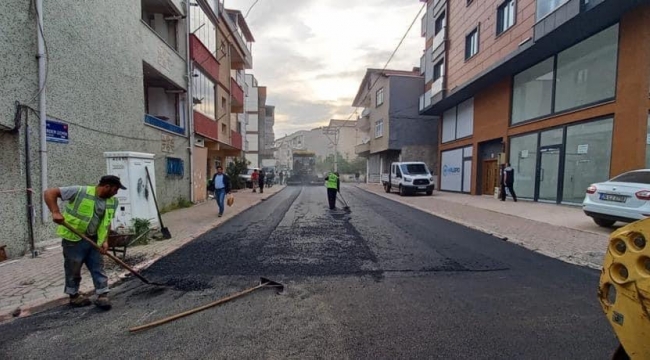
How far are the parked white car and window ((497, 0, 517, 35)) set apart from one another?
410 inches

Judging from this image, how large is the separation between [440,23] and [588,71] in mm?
15176

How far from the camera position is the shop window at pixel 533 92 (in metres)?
14.9

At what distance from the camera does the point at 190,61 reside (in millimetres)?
14398

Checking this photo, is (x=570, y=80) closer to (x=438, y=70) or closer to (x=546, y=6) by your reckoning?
(x=546, y=6)

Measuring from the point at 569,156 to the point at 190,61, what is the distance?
1599 cm

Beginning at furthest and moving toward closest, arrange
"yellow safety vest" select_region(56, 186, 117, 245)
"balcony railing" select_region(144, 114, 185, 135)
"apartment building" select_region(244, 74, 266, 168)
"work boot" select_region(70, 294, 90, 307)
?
"apartment building" select_region(244, 74, 266, 168)
"balcony railing" select_region(144, 114, 185, 135)
"work boot" select_region(70, 294, 90, 307)
"yellow safety vest" select_region(56, 186, 117, 245)

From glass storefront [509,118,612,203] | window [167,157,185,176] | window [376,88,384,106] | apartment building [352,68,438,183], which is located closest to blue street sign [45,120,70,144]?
window [167,157,185,176]

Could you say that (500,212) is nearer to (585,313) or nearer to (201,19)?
(585,313)

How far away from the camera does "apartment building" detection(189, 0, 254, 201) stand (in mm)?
15219

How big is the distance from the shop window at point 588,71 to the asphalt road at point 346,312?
30.9 ft

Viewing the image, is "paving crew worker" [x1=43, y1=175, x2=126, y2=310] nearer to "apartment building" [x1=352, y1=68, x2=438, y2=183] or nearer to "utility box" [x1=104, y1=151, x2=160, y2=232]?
"utility box" [x1=104, y1=151, x2=160, y2=232]

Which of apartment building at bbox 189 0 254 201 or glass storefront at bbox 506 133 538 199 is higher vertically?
apartment building at bbox 189 0 254 201

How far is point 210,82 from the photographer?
17516 millimetres

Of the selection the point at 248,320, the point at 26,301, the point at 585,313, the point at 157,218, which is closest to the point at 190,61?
the point at 157,218
